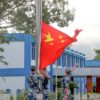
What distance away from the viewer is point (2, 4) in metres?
25.5

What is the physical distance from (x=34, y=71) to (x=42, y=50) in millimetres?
742

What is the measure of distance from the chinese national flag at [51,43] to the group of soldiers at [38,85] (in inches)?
12.7

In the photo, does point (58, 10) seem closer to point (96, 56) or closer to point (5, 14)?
point (5, 14)

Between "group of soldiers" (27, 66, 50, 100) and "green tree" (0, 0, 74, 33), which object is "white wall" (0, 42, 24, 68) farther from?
"group of soldiers" (27, 66, 50, 100)

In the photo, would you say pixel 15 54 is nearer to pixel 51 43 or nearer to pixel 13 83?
pixel 13 83

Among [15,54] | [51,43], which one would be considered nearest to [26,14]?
[51,43]

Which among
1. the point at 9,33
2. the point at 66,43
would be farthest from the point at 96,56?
the point at 66,43

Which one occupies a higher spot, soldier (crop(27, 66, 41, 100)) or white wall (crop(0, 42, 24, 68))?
soldier (crop(27, 66, 41, 100))

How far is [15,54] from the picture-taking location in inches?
1783

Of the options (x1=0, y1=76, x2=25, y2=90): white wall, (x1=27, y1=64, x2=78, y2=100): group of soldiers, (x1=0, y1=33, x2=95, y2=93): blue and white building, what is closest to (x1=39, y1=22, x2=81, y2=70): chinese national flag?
(x1=27, y1=64, x2=78, y2=100): group of soldiers

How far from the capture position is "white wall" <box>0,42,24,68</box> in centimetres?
4497

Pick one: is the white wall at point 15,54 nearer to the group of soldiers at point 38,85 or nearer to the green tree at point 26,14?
the green tree at point 26,14

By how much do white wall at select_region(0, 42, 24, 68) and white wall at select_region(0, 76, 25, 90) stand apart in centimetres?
118

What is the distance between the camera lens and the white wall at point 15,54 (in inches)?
1770
